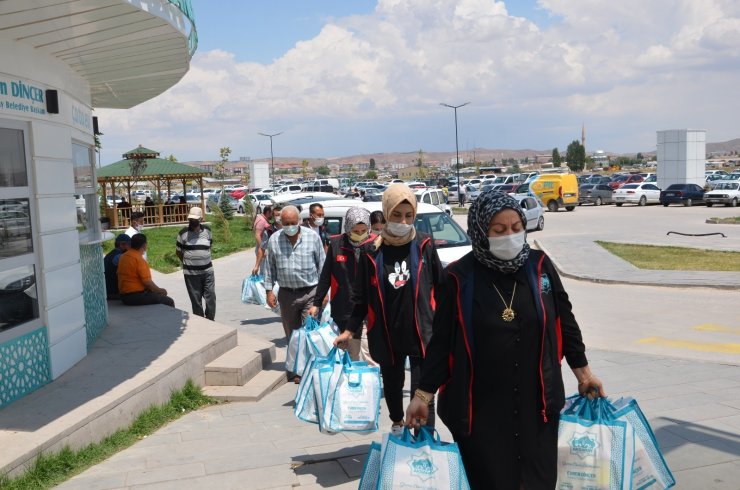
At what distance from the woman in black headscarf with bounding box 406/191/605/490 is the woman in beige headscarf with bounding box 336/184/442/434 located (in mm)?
1522

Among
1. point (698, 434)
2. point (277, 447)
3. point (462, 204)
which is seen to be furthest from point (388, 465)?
point (462, 204)

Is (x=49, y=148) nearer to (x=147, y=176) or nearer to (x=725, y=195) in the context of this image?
(x=147, y=176)

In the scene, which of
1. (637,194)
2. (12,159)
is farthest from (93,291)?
(637,194)

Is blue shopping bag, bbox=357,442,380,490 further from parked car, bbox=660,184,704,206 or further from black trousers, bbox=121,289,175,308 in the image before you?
parked car, bbox=660,184,704,206

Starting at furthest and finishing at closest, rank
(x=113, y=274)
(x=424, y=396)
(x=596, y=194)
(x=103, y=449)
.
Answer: (x=596, y=194)
(x=113, y=274)
(x=103, y=449)
(x=424, y=396)

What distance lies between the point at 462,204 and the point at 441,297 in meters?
46.7

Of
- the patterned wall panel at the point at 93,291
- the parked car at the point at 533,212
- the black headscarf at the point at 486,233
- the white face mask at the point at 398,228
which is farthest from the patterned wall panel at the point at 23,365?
the parked car at the point at 533,212

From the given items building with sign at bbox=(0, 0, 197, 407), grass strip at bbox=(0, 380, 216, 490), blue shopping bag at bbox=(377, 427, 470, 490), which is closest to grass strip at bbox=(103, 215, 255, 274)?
building with sign at bbox=(0, 0, 197, 407)

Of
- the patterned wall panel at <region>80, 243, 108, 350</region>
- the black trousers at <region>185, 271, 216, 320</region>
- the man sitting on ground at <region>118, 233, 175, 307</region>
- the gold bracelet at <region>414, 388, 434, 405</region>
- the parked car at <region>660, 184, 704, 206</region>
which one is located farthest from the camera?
the parked car at <region>660, 184, 704, 206</region>

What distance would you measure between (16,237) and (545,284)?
15.2 feet

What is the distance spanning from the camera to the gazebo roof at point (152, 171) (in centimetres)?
3700

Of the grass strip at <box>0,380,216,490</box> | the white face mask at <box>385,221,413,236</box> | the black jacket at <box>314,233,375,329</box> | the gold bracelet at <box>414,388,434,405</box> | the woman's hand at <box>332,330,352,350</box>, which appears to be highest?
the white face mask at <box>385,221,413,236</box>

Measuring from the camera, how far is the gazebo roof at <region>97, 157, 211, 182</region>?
37000 millimetres

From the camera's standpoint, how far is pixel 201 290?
10164mm
